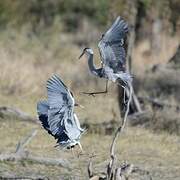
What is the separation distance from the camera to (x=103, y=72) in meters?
7.49

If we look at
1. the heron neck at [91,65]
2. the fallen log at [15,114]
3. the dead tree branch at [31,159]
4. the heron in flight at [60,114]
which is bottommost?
the dead tree branch at [31,159]

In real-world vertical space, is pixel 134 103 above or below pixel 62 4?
below

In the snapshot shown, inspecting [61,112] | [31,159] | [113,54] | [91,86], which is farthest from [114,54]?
[91,86]

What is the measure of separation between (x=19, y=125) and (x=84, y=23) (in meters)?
A: 24.3

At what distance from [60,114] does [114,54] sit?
79 cm

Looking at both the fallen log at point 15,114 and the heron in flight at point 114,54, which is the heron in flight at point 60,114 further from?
the fallen log at point 15,114

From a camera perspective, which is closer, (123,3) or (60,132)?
(60,132)

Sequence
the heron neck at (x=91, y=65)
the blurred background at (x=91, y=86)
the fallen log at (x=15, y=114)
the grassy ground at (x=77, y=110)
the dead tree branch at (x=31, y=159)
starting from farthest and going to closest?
the fallen log at (x=15, y=114) → the blurred background at (x=91, y=86) → the grassy ground at (x=77, y=110) → the dead tree branch at (x=31, y=159) → the heron neck at (x=91, y=65)

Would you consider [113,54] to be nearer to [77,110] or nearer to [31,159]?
[31,159]

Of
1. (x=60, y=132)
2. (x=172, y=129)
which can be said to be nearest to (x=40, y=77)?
(x=172, y=129)

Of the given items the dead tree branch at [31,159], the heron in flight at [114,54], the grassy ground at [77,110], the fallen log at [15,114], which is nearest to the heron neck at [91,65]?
the heron in flight at [114,54]

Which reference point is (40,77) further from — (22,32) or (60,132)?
(60,132)

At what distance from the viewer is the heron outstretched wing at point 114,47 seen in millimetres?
7578

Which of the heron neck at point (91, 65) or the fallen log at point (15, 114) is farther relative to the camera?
the fallen log at point (15, 114)
